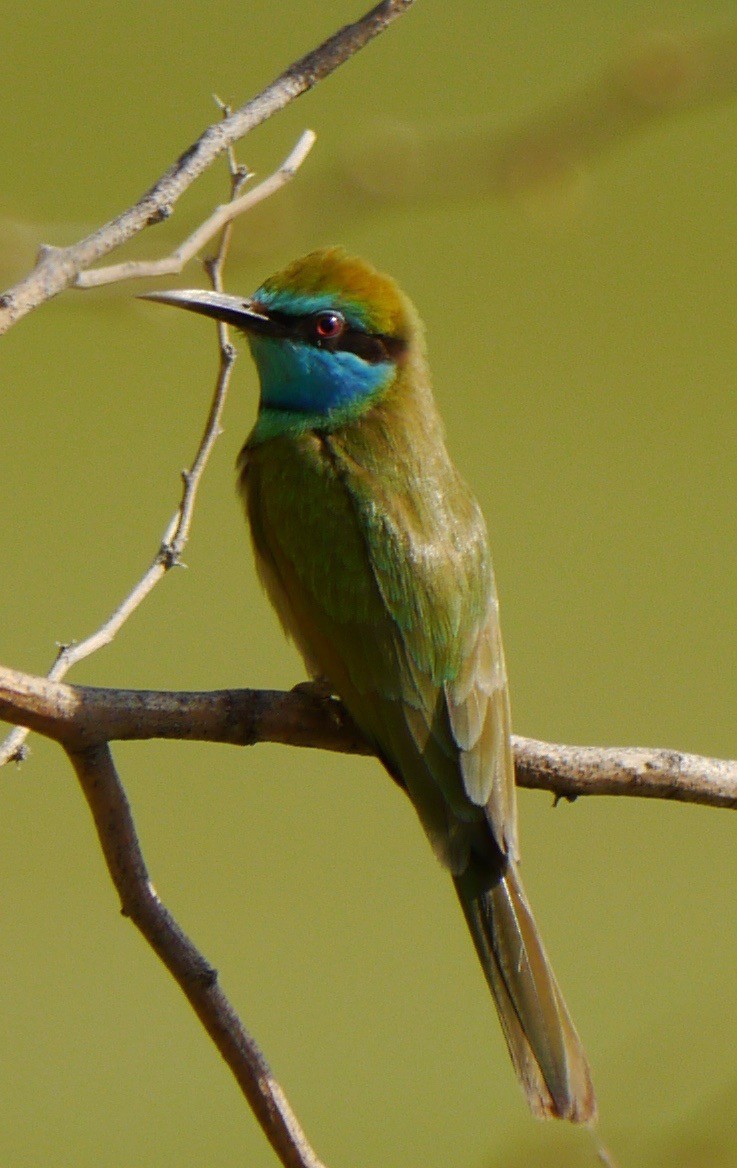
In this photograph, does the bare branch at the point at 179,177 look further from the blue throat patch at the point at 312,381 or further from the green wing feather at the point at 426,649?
the blue throat patch at the point at 312,381

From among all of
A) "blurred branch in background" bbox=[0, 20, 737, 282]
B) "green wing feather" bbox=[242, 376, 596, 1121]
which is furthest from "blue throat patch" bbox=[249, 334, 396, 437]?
"blurred branch in background" bbox=[0, 20, 737, 282]

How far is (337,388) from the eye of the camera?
110 inches

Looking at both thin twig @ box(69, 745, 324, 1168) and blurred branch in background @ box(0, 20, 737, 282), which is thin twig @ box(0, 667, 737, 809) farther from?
blurred branch in background @ box(0, 20, 737, 282)

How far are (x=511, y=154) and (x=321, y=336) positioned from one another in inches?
25.2

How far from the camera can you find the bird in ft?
7.41

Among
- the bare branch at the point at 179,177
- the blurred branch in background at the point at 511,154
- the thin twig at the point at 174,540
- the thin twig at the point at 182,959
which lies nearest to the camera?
the bare branch at the point at 179,177

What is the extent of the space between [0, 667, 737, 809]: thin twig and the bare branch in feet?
1.47

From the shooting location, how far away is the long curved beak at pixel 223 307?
8.01ft

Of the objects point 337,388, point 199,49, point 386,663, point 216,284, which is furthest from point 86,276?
point 199,49

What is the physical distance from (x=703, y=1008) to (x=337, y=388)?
2079 mm

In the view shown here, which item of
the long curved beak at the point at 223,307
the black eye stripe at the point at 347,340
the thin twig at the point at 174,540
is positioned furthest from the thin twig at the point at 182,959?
the black eye stripe at the point at 347,340

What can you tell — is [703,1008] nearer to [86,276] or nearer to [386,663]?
[386,663]

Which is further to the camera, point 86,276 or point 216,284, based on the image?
point 216,284

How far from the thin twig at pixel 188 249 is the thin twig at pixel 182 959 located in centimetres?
55
